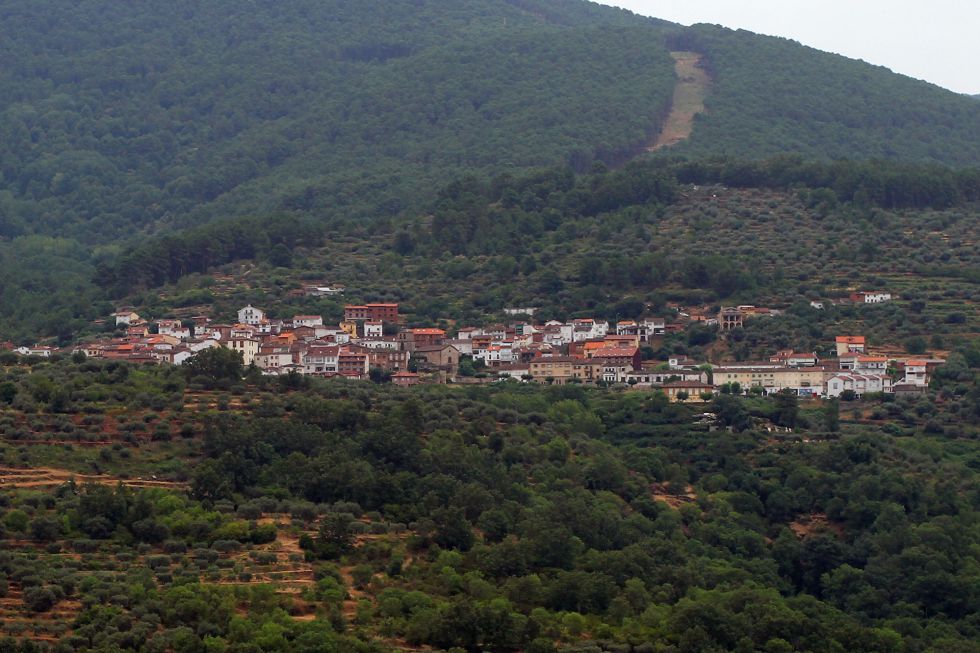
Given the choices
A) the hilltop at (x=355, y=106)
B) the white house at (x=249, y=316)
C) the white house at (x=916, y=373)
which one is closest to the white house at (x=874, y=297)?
the white house at (x=916, y=373)

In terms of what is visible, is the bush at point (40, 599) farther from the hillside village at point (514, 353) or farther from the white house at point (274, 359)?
the white house at point (274, 359)

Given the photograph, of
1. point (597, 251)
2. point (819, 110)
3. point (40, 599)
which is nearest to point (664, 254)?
point (597, 251)

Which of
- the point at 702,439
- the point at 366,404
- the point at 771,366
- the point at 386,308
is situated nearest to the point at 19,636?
the point at 366,404

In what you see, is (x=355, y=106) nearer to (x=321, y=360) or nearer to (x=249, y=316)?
(x=249, y=316)

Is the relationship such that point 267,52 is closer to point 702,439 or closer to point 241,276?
point 241,276

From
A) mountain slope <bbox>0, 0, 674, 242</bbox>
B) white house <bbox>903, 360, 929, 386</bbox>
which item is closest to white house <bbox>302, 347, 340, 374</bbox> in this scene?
white house <bbox>903, 360, 929, 386</bbox>

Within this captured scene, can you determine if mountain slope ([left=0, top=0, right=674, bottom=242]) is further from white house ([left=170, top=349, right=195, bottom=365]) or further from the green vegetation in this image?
white house ([left=170, top=349, right=195, bottom=365])
